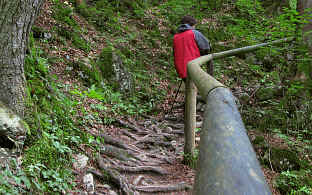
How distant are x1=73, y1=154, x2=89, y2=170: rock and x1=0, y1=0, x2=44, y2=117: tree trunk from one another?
1.04 metres

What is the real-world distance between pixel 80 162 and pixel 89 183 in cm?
44

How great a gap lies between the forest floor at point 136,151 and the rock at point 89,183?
0.17 feet

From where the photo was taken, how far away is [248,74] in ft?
32.6

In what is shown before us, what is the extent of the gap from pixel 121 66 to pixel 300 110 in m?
5.33

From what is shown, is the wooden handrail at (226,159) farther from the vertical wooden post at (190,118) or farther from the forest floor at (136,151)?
the vertical wooden post at (190,118)

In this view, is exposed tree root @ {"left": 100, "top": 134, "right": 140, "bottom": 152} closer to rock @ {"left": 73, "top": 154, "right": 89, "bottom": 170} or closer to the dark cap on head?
rock @ {"left": 73, "top": 154, "right": 89, "bottom": 170}

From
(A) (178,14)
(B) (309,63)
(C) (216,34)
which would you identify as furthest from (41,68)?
(C) (216,34)

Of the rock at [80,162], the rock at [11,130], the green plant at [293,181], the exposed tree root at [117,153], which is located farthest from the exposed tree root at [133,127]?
the rock at [11,130]

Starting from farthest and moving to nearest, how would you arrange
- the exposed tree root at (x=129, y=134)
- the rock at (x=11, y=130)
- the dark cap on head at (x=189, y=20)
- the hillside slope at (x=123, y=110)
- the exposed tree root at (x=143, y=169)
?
1. the exposed tree root at (x=129, y=134)
2. the dark cap on head at (x=189, y=20)
3. the exposed tree root at (x=143, y=169)
4. the hillside slope at (x=123, y=110)
5. the rock at (x=11, y=130)

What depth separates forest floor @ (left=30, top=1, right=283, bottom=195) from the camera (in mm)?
3717

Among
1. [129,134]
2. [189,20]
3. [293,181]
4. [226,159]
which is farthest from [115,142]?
[226,159]

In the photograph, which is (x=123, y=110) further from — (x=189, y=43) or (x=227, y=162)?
(x=227, y=162)

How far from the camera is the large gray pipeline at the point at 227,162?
623mm

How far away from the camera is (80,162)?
3539 mm
